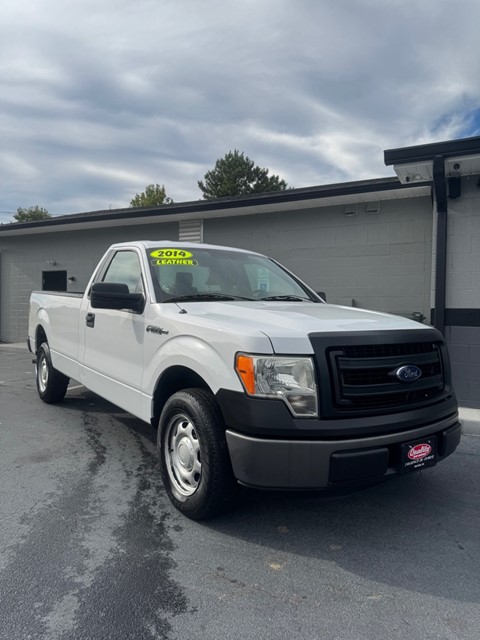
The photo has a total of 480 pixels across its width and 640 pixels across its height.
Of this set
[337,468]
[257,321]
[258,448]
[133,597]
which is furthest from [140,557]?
[257,321]

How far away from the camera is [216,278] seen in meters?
4.40

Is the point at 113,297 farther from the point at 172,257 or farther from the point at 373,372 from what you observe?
the point at 373,372

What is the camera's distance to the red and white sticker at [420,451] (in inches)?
118

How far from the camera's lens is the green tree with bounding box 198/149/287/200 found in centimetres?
4462

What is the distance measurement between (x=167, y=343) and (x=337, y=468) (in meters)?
1.52


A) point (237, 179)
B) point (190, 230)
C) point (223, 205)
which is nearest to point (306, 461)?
point (223, 205)

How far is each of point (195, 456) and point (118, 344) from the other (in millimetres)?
1519

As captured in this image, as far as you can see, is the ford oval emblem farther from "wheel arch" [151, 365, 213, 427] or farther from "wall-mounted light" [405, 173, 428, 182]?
"wall-mounted light" [405, 173, 428, 182]

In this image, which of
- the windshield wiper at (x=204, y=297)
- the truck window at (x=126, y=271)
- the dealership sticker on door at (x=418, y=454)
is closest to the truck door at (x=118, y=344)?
the truck window at (x=126, y=271)

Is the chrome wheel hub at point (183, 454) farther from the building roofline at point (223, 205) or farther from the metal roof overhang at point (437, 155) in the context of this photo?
the building roofline at point (223, 205)

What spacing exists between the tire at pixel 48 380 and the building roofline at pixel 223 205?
523 centimetres

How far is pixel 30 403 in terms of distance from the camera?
6840 mm

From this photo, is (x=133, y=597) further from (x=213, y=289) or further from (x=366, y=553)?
(x=213, y=289)

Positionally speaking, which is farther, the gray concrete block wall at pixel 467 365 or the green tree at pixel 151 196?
the green tree at pixel 151 196
